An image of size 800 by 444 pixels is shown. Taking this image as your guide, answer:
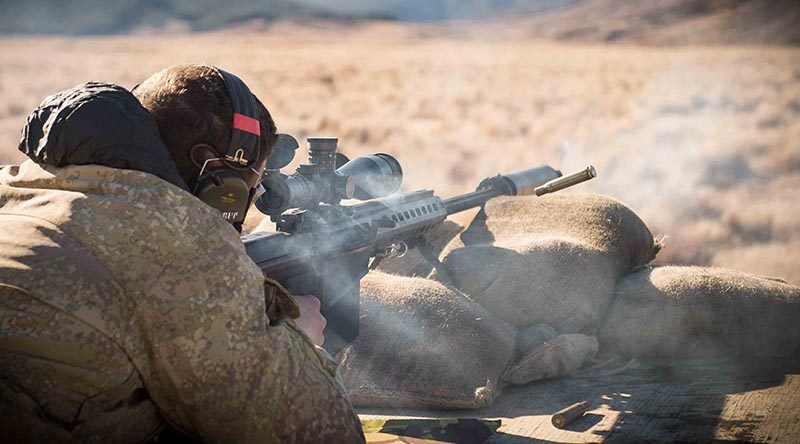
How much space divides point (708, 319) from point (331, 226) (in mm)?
1782

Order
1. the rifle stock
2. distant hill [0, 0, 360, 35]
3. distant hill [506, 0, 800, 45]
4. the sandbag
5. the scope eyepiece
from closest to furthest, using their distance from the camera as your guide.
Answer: the rifle stock → the scope eyepiece → the sandbag → distant hill [506, 0, 800, 45] → distant hill [0, 0, 360, 35]

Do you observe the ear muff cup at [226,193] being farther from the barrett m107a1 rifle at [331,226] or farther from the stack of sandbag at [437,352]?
the stack of sandbag at [437,352]

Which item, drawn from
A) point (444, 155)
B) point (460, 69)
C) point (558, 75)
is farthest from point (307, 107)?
point (460, 69)

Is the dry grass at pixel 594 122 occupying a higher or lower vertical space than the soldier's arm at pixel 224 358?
lower

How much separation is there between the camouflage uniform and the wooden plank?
125 centimetres

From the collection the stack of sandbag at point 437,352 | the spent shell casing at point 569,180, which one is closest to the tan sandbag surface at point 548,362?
the stack of sandbag at point 437,352

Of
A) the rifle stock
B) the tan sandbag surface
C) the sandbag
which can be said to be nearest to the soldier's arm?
the rifle stock

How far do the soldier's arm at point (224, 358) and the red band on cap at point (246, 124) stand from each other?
0.29 meters

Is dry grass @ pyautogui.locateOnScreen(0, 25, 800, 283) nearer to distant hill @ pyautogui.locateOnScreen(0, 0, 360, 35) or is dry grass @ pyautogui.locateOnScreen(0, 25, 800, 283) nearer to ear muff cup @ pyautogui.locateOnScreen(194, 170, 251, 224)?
ear muff cup @ pyautogui.locateOnScreen(194, 170, 251, 224)

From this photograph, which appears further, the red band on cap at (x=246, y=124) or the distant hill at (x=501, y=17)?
the distant hill at (x=501, y=17)

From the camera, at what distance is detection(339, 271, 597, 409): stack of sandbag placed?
351 centimetres

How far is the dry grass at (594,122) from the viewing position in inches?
377

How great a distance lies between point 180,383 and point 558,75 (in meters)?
37.3

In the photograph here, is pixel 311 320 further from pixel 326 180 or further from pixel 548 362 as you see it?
pixel 548 362
